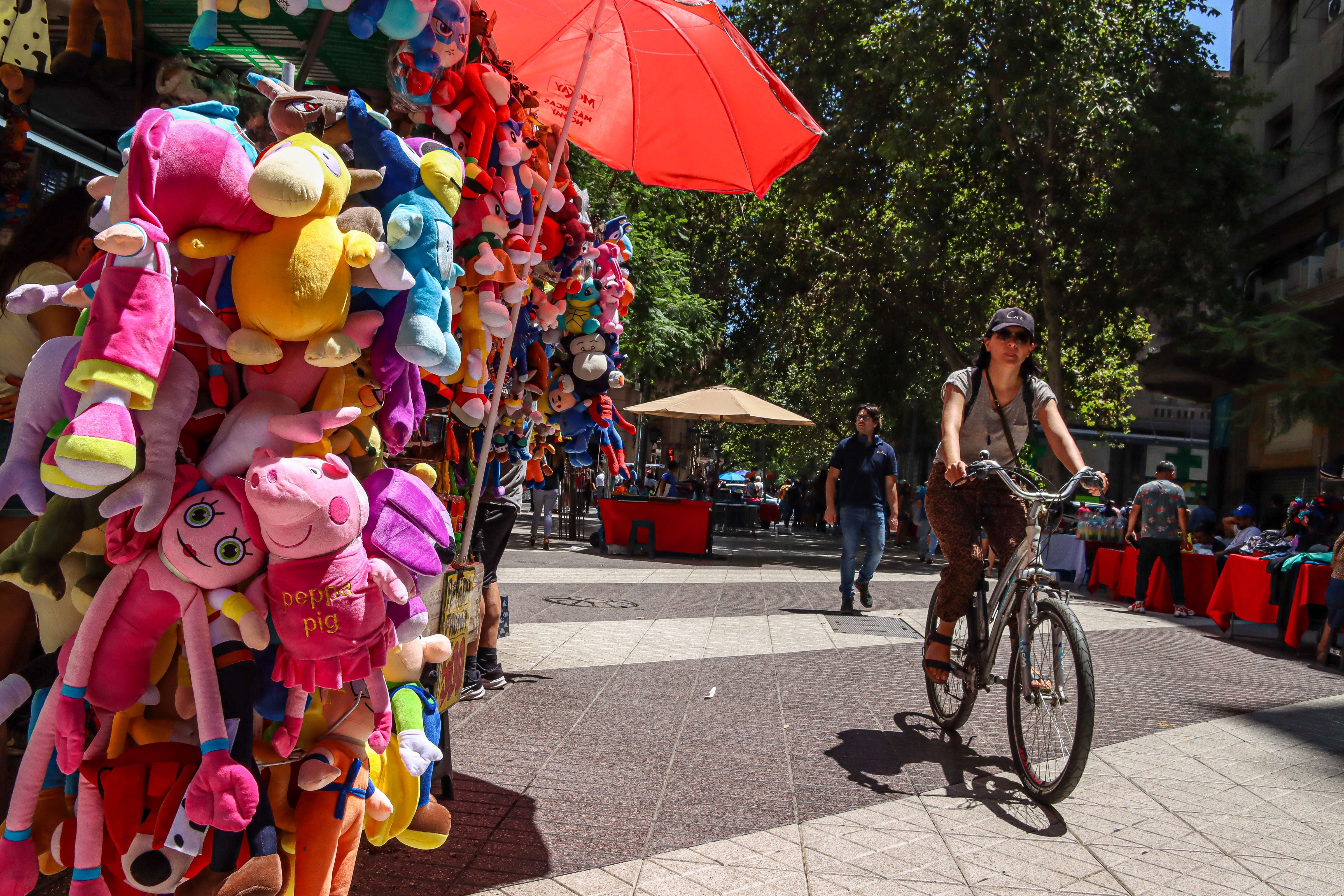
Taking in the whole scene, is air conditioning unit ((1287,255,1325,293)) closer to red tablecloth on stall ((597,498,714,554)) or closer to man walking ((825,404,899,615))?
red tablecloth on stall ((597,498,714,554))

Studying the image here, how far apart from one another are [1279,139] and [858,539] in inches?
735

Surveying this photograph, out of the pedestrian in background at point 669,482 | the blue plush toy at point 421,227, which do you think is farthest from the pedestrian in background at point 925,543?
the blue plush toy at point 421,227

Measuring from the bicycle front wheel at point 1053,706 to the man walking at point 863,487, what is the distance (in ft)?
18.1

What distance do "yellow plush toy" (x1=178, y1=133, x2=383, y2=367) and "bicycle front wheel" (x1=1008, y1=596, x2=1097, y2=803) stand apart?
290 centimetres

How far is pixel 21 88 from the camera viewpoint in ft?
11.0

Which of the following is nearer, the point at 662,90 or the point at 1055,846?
the point at 1055,846

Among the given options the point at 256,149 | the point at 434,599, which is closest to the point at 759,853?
the point at 434,599

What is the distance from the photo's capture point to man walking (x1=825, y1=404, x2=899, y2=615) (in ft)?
31.8

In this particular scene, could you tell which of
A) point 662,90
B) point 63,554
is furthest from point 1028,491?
point 63,554

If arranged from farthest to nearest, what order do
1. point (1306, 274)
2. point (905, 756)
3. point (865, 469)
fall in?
point (1306, 274) < point (865, 469) < point (905, 756)

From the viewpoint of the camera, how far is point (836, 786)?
159 inches

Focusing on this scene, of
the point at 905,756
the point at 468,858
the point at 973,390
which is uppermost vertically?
the point at 973,390

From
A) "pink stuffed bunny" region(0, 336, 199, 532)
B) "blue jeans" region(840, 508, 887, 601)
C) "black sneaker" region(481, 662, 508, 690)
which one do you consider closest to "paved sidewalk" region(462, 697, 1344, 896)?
"pink stuffed bunny" region(0, 336, 199, 532)

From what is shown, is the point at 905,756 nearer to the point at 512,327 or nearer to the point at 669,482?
the point at 512,327
